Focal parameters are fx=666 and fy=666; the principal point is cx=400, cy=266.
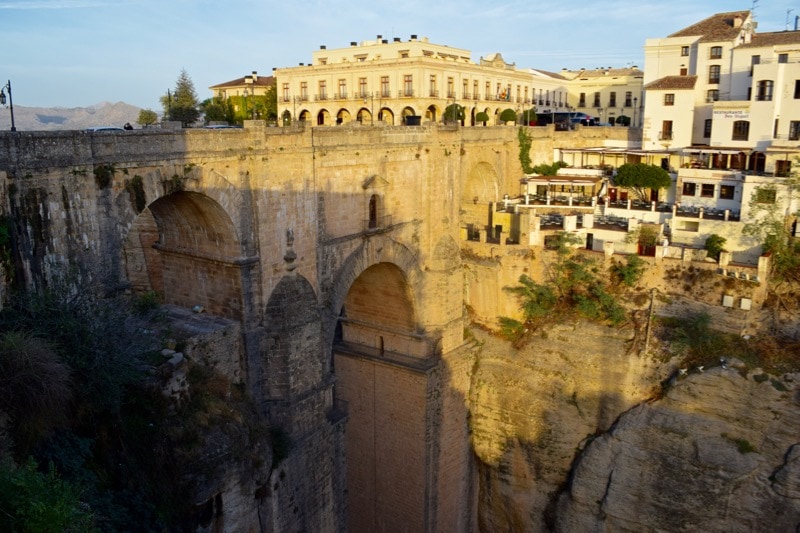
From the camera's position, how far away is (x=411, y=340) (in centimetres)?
1989

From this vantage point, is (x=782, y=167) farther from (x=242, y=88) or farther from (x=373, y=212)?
(x=242, y=88)

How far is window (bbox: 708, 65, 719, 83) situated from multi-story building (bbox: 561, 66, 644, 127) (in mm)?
12446

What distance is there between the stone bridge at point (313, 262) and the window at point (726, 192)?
7788 mm

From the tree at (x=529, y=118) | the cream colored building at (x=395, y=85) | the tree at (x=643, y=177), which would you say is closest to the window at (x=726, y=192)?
the tree at (x=643, y=177)

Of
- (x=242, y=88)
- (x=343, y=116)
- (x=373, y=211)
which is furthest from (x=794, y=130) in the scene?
(x=242, y=88)

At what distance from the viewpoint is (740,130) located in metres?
25.9

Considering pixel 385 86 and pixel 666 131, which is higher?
pixel 385 86

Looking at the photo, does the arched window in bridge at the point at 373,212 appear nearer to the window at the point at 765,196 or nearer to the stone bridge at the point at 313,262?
the stone bridge at the point at 313,262

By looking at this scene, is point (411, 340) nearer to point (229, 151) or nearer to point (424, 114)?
point (229, 151)

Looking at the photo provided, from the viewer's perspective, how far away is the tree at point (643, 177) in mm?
25000

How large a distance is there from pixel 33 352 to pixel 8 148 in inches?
124

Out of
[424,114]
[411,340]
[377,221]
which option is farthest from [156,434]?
[424,114]

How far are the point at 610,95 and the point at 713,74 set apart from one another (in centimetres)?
1761

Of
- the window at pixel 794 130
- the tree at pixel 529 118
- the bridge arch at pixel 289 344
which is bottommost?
the bridge arch at pixel 289 344
